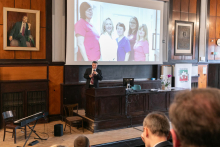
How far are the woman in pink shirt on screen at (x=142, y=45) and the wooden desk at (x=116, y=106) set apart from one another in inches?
80.8

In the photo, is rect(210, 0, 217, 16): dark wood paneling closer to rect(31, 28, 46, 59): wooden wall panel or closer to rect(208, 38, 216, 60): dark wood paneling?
rect(208, 38, 216, 60): dark wood paneling

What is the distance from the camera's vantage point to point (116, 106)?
619cm

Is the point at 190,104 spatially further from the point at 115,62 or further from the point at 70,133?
the point at 115,62

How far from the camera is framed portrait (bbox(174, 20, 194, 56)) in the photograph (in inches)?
370

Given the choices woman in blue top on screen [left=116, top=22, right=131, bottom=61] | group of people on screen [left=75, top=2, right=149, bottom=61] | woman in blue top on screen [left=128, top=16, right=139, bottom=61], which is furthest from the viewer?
woman in blue top on screen [left=128, top=16, right=139, bottom=61]

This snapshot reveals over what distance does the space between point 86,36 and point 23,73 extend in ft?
7.45

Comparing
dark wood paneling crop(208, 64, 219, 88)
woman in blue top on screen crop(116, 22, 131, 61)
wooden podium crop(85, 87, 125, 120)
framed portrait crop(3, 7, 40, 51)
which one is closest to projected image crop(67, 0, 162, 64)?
woman in blue top on screen crop(116, 22, 131, 61)

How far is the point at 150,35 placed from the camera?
8719 millimetres

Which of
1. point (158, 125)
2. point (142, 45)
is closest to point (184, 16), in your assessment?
point (142, 45)

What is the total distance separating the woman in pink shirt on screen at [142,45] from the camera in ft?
27.8

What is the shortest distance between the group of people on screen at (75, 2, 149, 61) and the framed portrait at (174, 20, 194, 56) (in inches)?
61.0

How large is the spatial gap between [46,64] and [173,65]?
5.07 metres

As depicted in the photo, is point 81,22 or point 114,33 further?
point 114,33

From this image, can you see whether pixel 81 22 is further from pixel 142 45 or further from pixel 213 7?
pixel 213 7
